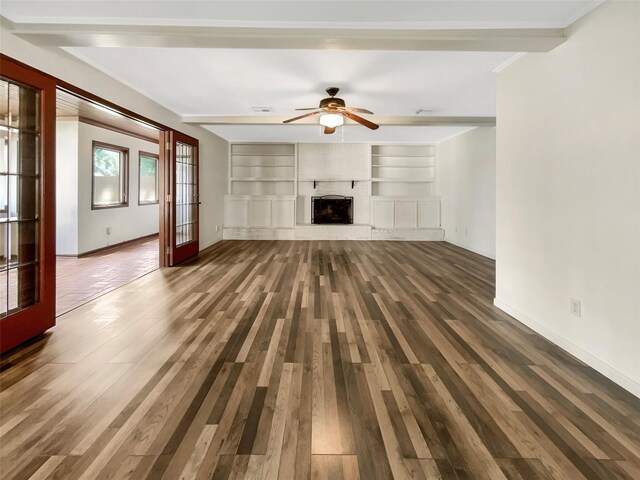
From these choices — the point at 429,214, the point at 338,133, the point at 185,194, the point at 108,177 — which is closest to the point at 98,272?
the point at 185,194

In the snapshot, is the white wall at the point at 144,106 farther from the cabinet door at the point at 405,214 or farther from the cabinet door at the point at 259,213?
the cabinet door at the point at 405,214

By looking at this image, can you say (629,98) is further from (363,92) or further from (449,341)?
(363,92)

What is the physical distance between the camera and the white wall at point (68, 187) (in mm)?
6250

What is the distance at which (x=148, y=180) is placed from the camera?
9.09 m

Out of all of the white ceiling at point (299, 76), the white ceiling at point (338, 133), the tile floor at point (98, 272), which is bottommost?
the tile floor at point (98, 272)

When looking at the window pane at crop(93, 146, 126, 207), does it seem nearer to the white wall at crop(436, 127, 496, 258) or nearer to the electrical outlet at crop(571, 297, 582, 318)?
the white wall at crop(436, 127, 496, 258)

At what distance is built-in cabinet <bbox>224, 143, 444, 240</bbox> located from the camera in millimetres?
8992

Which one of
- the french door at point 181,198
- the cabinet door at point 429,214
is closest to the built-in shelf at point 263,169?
the french door at point 181,198

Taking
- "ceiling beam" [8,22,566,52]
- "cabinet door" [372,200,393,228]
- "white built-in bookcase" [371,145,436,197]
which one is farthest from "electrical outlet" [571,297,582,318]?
"white built-in bookcase" [371,145,436,197]

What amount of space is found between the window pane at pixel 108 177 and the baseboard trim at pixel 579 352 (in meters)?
7.32

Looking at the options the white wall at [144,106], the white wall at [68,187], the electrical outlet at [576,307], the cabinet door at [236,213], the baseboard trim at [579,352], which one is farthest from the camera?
the cabinet door at [236,213]

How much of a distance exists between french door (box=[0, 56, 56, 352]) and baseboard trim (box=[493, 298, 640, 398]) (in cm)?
411

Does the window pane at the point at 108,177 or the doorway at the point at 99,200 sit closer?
the doorway at the point at 99,200

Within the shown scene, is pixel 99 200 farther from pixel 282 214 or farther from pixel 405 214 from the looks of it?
pixel 405 214
